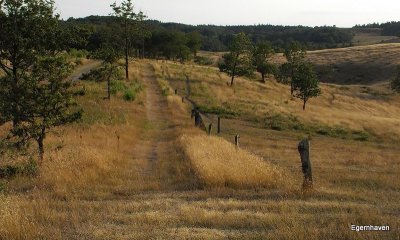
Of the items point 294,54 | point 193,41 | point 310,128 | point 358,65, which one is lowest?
point 310,128

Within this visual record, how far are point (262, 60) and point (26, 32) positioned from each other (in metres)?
71.0

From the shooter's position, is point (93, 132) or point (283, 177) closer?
point (283, 177)

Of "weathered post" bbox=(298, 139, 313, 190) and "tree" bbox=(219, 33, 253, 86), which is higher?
"tree" bbox=(219, 33, 253, 86)

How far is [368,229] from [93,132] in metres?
20.7

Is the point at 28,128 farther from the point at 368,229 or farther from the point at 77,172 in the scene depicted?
the point at 368,229

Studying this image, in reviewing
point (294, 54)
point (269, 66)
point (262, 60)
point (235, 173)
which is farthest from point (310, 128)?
point (262, 60)

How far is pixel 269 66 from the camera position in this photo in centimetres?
8750

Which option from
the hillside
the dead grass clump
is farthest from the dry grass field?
the hillside

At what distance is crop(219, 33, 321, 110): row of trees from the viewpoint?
211 ft

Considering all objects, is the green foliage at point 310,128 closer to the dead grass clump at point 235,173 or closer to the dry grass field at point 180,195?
the dry grass field at point 180,195

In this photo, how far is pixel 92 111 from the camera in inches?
1395

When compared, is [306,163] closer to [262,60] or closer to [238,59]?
[238,59]

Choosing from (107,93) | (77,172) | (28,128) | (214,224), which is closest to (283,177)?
(214,224)

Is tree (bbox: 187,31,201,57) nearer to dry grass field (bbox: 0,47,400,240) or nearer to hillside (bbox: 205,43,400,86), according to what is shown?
hillside (bbox: 205,43,400,86)
